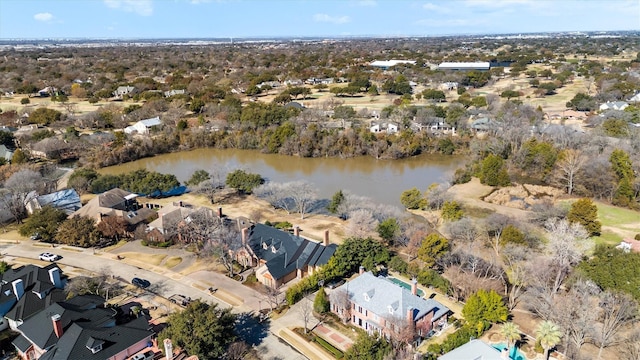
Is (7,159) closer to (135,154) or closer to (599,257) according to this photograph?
(135,154)

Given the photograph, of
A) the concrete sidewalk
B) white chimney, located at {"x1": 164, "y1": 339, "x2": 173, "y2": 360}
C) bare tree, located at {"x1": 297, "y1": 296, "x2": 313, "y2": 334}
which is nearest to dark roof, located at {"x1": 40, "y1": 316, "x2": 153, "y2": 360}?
white chimney, located at {"x1": 164, "y1": 339, "x2": 173, "y2": 360}

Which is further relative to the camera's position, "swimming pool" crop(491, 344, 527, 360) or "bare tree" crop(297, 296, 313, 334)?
"bare tree" crop(297, 296, 313, 334)

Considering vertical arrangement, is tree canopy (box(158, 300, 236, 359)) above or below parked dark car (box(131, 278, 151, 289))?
above

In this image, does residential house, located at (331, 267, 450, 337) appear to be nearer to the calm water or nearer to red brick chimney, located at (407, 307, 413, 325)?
red brick chimney, located at (407, 307, 413, 325)

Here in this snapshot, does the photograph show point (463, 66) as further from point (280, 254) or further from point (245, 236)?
point (280, 254)

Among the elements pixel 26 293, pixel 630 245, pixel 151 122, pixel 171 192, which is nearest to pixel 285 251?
pixel 26 293

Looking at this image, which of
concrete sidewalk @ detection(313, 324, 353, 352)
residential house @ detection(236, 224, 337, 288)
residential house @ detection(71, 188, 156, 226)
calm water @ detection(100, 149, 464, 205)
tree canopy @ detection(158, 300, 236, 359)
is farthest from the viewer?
calm water @ detection(100, 149, 464, 205)

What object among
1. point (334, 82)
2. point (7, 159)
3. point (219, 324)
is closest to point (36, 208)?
point (7, 159)
